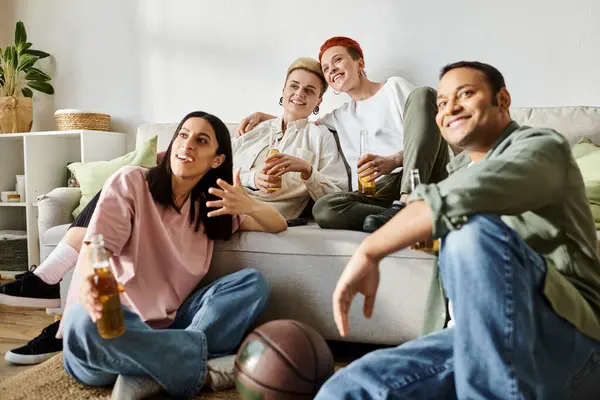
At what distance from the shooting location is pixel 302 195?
219 cm

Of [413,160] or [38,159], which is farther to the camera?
[38,159]

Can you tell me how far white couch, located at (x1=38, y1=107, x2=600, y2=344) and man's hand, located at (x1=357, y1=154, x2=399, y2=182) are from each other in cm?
25

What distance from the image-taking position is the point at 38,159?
321cm

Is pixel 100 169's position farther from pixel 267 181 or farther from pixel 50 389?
pixel 50 389

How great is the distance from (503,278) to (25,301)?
1.70 metres

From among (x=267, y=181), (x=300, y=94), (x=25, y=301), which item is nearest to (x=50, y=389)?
(x=25, y=301)

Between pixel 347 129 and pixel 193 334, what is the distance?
1318 mm

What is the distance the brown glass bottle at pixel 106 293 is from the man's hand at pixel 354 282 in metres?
0.57

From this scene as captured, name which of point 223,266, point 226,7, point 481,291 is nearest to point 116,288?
point 223,266

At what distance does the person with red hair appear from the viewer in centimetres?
185

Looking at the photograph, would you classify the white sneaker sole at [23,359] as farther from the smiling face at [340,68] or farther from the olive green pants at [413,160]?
the smiling face at [340,68]

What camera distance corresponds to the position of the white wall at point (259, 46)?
2.54 meters

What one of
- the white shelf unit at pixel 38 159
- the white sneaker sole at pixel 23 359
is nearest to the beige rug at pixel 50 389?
the white sneaker sole at pixel 23 359

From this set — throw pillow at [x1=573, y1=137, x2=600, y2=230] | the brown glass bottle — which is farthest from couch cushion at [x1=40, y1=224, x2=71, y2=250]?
throw pillow at [x1=573, y1=137, x2=600, y2=230]
